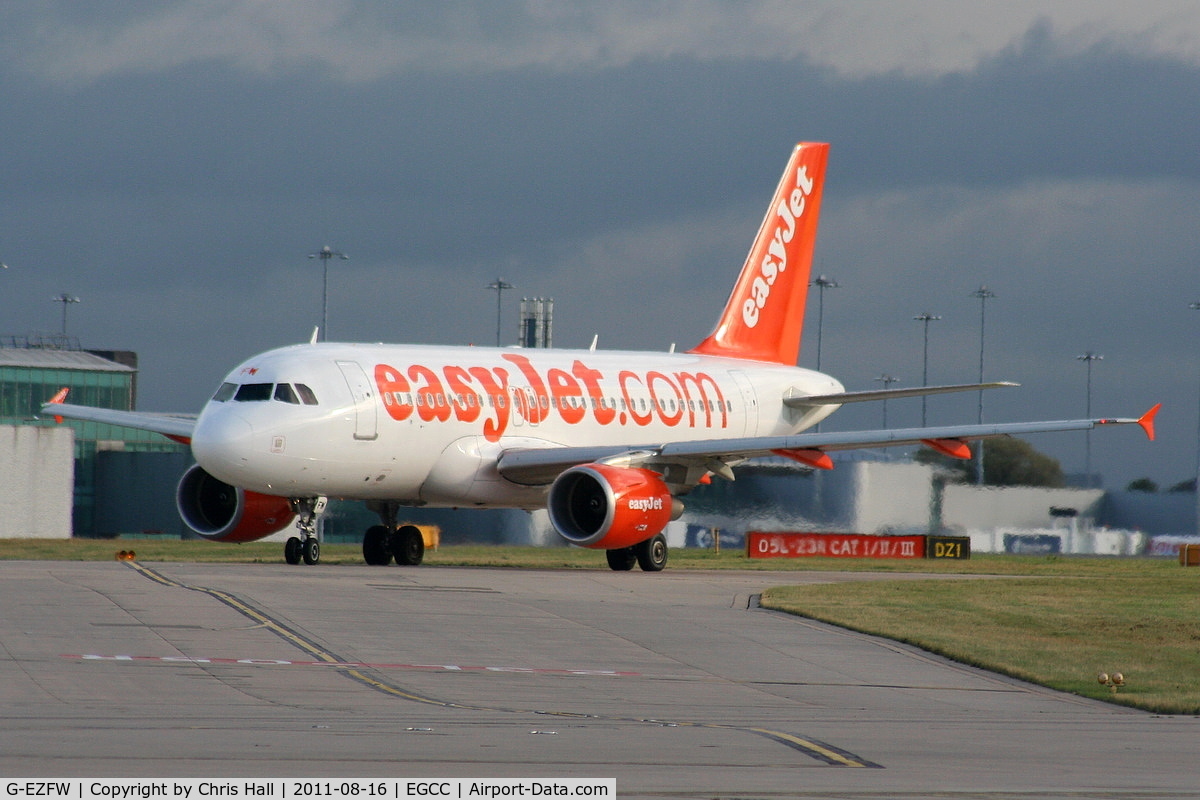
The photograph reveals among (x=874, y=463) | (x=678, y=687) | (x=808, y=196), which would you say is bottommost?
(x=678, y=687)

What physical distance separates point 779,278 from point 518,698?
29612mm

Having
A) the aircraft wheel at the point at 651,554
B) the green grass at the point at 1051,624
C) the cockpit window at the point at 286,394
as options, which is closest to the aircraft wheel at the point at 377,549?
the cockpit window at the point at 286,394

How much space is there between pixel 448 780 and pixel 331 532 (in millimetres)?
57098

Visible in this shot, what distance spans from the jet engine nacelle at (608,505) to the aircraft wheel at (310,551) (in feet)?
15.2

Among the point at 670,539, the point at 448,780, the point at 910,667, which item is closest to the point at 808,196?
the point at 670,539

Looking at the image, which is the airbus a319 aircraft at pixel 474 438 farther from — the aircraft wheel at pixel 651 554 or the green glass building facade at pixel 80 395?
the green glass building facade at pixel 80 395

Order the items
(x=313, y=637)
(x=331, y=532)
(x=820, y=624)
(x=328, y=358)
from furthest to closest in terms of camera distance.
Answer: (x=331, y=532)
(x=328, y=358)
(x=820, y=624)
(x=313, y=637)

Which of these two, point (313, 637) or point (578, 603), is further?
point (578, 603)

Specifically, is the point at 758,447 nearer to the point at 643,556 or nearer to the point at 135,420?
the point at 643,556

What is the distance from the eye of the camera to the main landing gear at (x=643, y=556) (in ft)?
121

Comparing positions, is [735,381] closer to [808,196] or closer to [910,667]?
[808,196]

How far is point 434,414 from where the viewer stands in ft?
116

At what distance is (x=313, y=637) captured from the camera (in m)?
21.9

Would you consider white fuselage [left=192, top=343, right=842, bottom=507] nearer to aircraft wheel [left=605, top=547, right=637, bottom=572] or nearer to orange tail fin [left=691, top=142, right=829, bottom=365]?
aircraft wheel [left=605, top=547, right=637, bottom=572]
